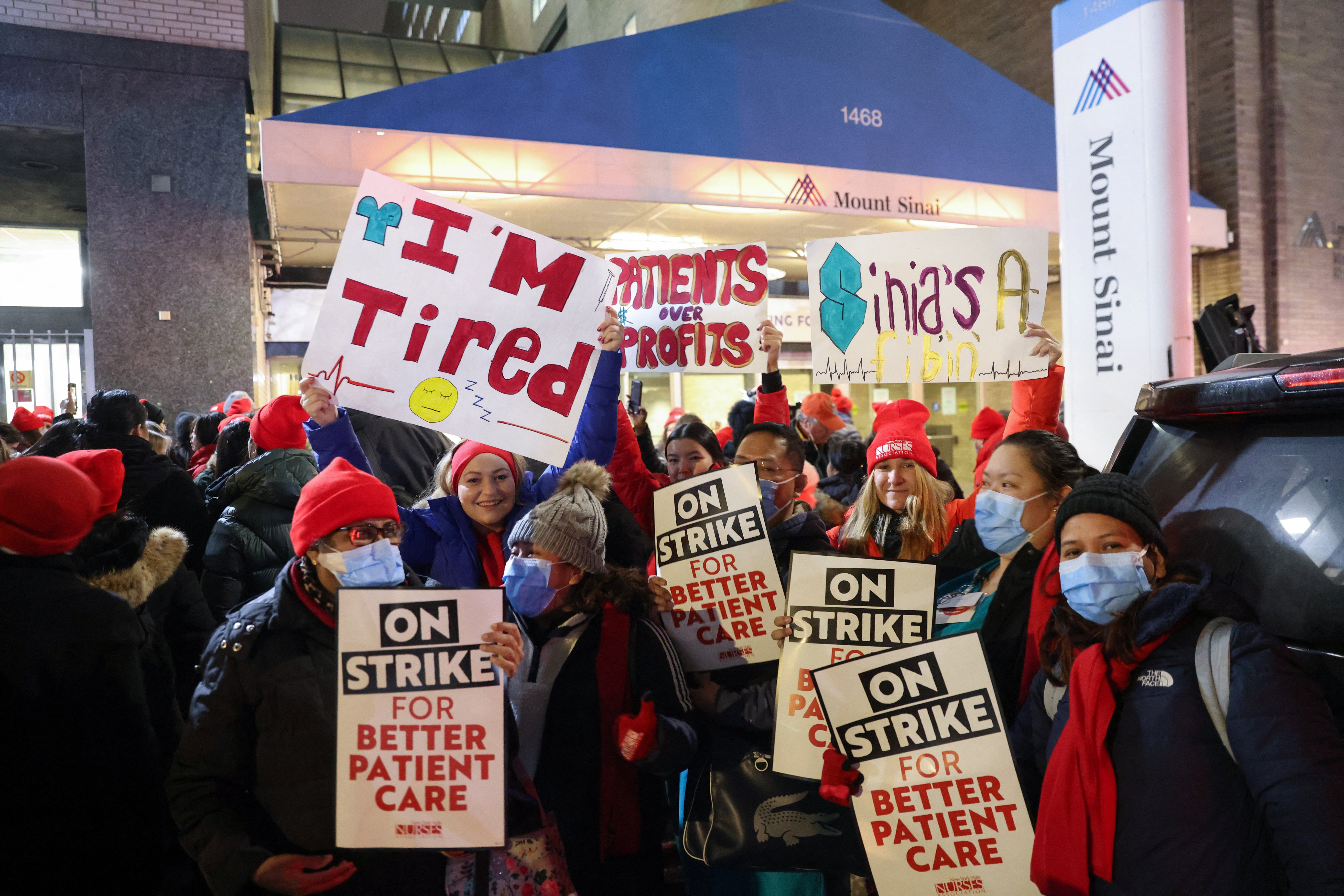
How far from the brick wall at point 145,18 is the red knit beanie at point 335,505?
10.5 metres

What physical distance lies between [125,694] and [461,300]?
1750 mm

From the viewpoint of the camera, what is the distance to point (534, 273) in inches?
140

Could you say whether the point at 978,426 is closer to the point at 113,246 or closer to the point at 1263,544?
the point at 1263,544

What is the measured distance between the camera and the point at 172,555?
3340 mm

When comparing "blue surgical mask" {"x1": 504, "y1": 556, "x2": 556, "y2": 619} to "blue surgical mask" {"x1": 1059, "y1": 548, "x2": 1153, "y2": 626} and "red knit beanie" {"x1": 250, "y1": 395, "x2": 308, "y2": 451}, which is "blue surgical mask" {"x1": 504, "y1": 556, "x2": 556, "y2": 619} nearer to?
"blue surgical mask" {"x1": 1059, "y1": 548, "x2": 1153, "y2": 626}

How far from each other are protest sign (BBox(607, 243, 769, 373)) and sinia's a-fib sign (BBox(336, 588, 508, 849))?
2724 millimetres

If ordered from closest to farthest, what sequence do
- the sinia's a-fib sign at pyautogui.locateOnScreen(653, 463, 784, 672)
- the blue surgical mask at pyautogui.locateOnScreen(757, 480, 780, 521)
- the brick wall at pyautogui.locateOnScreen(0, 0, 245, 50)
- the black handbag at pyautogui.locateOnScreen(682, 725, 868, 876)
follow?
the black handbag at pyautogui.locateOnScreen(682, 725, 868, 876) → the sinia's a-fib sign at pyautogui.locateOnScreen(653, 463, 784, 672) → the blue surgical mask at pyautogui.locateOnScreen(757, 480, 780, 521) → the brick wall at pyautogui.locateOnScreen(0, 0, 245, 50)

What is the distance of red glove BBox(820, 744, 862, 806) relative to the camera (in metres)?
2.35

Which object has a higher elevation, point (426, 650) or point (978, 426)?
point (978, 426)

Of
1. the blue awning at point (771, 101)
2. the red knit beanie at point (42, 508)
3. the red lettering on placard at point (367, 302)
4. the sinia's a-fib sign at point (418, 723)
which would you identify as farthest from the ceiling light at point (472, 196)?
the sinia's a-fib sign at point (418, 723)

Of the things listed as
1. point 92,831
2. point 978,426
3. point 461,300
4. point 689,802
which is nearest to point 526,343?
point 461,300

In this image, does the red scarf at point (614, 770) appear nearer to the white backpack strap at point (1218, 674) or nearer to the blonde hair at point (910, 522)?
the blonde hair at point (910, 522)

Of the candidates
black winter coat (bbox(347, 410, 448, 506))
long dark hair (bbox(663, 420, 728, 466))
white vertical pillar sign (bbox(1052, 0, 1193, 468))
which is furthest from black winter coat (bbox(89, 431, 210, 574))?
white vertical pillar sign (bbox(1052, 0, 1193, 468))

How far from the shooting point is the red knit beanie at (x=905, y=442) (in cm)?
363
